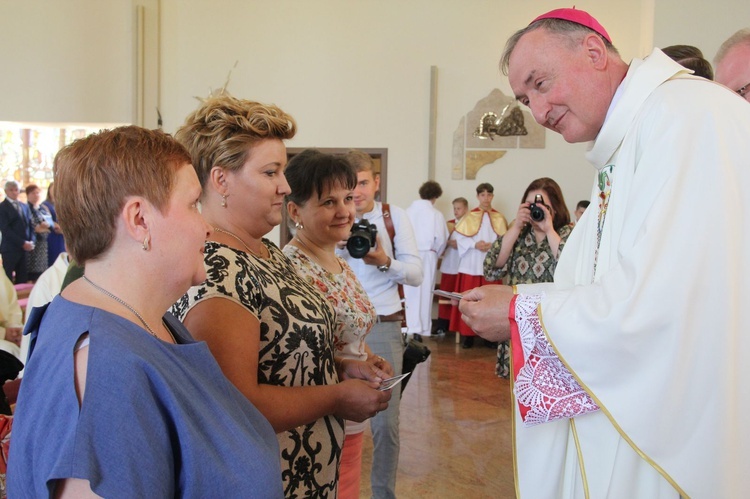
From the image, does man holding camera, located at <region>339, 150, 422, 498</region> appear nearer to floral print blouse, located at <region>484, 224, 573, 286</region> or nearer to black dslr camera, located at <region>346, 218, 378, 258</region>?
black dslr camera, located at <region>346, 218, 378, 258</region>

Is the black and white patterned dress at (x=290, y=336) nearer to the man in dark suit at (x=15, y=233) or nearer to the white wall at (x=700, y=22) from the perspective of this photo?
the white wall at (x=700, y=22)

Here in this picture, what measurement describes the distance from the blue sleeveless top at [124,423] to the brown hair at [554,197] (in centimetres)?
349

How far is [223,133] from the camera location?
172 cm

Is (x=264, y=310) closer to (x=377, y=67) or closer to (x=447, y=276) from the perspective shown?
(x=447, y=276)

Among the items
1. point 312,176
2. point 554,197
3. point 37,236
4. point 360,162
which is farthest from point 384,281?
point 37,236

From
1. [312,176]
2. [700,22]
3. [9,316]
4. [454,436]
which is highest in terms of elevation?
[700,22]

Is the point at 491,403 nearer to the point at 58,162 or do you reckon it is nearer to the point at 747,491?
the point at 747,491

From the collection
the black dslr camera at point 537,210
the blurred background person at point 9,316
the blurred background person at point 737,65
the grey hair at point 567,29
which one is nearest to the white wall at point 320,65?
the black dslr camera at point 537,210

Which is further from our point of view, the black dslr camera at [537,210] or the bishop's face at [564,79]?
the black dslr camera at [537,210]

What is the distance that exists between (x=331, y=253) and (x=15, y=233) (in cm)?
790

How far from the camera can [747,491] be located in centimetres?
142

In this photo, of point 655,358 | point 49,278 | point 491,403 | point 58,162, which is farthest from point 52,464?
point 491,403

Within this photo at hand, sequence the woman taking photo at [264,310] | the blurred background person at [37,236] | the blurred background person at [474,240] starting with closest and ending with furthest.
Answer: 1. the woman taking photo at [264,310]
2. the blurred background person at [474,240]
3. the blurred background person at [37,236]

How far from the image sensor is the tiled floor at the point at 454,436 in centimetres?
382
